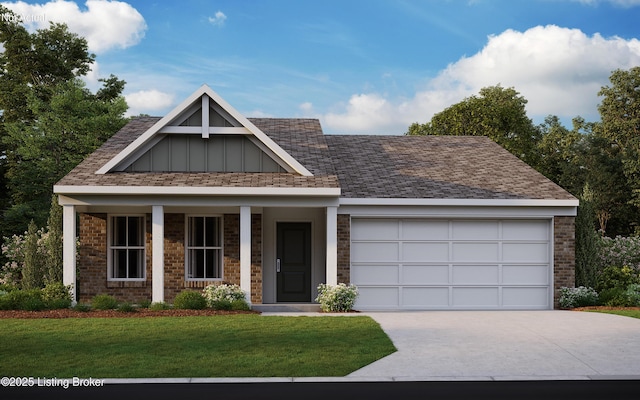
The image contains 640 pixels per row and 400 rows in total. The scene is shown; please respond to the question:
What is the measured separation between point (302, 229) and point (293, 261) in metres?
0.95

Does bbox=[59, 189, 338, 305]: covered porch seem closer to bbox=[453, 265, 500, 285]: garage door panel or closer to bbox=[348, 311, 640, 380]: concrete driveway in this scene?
bbox=[453, 265, 500, 285]: garage door panel

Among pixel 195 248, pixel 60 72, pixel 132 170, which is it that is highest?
pixel 60 72

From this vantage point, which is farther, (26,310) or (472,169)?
(472,169)

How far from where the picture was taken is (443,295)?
20031 millimetres

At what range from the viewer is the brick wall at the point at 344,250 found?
1927cm

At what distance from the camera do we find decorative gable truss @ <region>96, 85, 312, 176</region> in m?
19.1

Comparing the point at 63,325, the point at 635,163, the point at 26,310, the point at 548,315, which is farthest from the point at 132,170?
the point at 635,163

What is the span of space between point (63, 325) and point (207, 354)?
462 cm

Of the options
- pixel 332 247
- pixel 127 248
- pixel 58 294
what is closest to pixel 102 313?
pixel 58 294

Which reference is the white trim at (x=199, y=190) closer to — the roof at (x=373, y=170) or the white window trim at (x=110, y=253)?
the roof at (x=373, y=170)

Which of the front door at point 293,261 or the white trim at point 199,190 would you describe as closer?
the white trim at point 199,190

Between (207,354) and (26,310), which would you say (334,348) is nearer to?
(207,354)

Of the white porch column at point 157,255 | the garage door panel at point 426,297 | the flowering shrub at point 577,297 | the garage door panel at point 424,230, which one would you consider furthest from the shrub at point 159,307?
the flowering shrub at point 577,297

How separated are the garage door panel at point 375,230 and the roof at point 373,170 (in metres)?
0.75
